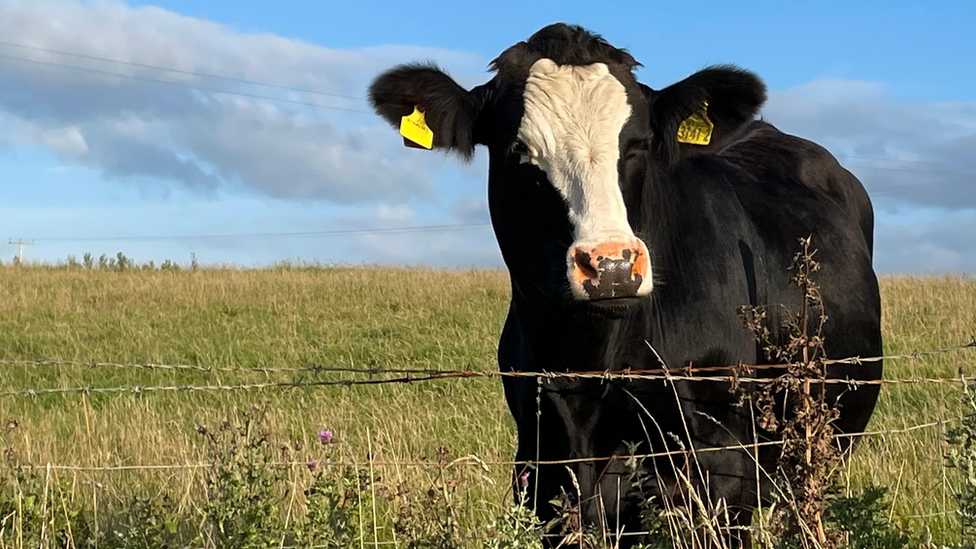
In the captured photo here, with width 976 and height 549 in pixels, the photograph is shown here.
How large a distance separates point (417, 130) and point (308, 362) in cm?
888

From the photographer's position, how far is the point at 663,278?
178 inches

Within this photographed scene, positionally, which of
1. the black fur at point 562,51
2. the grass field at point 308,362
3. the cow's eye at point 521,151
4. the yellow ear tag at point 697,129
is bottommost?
the grass field at point 308,362

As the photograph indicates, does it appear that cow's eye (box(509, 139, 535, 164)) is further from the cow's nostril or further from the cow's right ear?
the cow's nostril

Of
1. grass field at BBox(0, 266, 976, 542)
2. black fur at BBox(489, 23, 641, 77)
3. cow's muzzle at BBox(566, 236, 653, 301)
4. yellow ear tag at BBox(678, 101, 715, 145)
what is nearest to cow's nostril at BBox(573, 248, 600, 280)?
cow's muzzle at BBox(566, 236, 653, 301)

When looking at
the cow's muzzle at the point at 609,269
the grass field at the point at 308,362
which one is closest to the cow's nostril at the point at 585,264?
the cow's muzzle at the point at 609,269

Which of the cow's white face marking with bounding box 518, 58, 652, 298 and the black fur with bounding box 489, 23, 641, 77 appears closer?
the cow's white face marking with bounding box 518, 58, 652, 298

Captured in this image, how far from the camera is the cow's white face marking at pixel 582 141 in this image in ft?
12.1

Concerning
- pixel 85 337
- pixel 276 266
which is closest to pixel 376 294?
pixel 85 337

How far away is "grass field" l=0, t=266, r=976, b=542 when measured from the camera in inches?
231

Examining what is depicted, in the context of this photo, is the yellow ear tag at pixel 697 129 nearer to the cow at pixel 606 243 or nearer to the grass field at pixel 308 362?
the cow at pixel 606 243

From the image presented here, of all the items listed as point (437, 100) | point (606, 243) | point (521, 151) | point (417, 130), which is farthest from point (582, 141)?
point (417, 130)

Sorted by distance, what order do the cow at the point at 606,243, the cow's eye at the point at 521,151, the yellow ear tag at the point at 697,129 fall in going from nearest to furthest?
the cow at the point at 606,243
the cow's eye at the point at 521,151
the yellow ear tag at the point at 697,129

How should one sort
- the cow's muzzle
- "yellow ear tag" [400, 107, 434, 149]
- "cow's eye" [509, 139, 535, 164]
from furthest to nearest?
"yellow ear tag" [400, 107, 434, 149]
"cow's eye" [509, 139, 535, 164]
the cow's muzzle

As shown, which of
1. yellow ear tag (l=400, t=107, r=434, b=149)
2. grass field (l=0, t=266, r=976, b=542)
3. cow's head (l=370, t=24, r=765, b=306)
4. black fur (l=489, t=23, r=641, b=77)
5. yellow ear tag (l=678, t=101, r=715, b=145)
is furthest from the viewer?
grass field (l=0, t=266, r=976, b=542)
